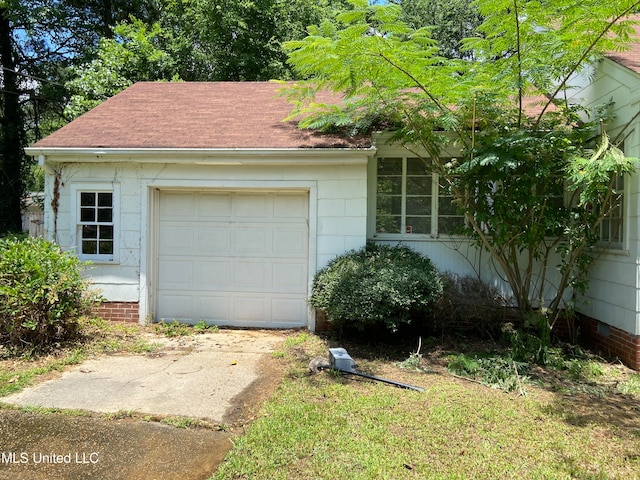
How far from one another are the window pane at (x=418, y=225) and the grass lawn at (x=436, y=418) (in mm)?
2087

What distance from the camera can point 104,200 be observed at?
734 centimetres

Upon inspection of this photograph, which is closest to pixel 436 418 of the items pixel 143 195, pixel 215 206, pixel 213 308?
pixel 213 308

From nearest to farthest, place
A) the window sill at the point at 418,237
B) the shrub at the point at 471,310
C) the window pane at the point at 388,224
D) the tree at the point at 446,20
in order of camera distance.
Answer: the shrub at the point at 471,310 < the window sill at the point at 418,237 < the window pane at the point at 388,224 < the tree at the point at 446,20

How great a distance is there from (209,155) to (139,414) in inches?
165

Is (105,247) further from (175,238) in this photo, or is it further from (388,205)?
(388,205)

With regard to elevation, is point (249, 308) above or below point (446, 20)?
below

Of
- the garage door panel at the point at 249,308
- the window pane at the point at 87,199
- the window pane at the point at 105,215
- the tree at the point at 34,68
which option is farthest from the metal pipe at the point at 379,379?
the tree at the point at 34,68

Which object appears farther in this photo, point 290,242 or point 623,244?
point 290,242

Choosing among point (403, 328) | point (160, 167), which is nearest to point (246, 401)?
point (403, 328)

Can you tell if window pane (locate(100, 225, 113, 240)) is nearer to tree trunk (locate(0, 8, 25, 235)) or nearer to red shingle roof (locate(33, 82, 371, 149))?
red shingle roof (locate(33, 82, 371, 149))

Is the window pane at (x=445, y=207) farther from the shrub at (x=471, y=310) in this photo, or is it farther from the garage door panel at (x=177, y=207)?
the garage door panel at (x=177, y=207)

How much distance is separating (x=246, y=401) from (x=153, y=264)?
384cm

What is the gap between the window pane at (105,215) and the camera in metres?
7.32

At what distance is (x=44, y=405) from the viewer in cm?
420
